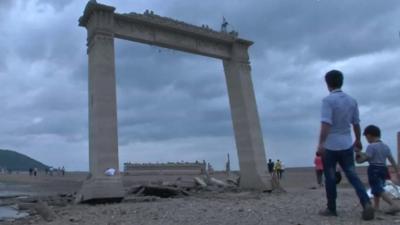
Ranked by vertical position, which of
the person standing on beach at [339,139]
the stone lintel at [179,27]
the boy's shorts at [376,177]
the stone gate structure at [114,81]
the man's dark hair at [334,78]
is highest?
the stone lintel at [179,27]

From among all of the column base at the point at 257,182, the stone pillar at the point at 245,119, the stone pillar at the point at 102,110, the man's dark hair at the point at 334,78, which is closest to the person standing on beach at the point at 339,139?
the man's dark hair at the point at 334,78

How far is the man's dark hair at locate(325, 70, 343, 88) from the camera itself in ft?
23.6

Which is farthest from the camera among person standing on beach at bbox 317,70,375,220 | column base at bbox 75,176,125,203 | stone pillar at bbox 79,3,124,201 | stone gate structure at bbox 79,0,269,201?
stone gate structure at bbox 79,0,269,201

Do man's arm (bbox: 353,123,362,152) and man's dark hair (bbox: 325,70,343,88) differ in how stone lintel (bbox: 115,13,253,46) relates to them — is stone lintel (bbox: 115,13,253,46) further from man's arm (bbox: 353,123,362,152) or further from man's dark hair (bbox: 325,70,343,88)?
man's arm (bbox: 353,123,362,152)

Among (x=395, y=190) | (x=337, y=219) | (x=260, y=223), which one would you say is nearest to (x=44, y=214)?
(x=260, y=223)

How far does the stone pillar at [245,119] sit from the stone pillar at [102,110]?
641cm

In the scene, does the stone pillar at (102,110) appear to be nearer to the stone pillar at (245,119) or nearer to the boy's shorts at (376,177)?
the stone pillar at (245,119)

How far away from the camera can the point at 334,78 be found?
723cm

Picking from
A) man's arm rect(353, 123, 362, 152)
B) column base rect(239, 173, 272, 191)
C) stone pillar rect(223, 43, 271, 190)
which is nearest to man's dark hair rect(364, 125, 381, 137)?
man's arm rect(353, 123, 362, 152)

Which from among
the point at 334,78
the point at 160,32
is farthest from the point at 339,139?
the point at 160,32

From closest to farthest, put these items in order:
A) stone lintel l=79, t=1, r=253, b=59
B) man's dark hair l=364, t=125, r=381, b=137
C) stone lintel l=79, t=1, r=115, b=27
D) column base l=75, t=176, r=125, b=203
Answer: man's dark hair l=364, t=125, r=381, b=137
column base l=75, t=176, r=125, b=203
stone lintel l=79, t=1, r=115, b=27
stone lintel l=79, t=1, r=253, b=59

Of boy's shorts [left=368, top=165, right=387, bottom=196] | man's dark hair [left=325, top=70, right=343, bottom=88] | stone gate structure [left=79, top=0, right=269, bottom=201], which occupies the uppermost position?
stone gate structure [left=79, top=0, right=269, bottom=201]

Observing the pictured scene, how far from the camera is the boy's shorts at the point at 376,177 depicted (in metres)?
8.10

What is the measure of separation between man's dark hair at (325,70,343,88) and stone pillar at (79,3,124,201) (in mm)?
9968
